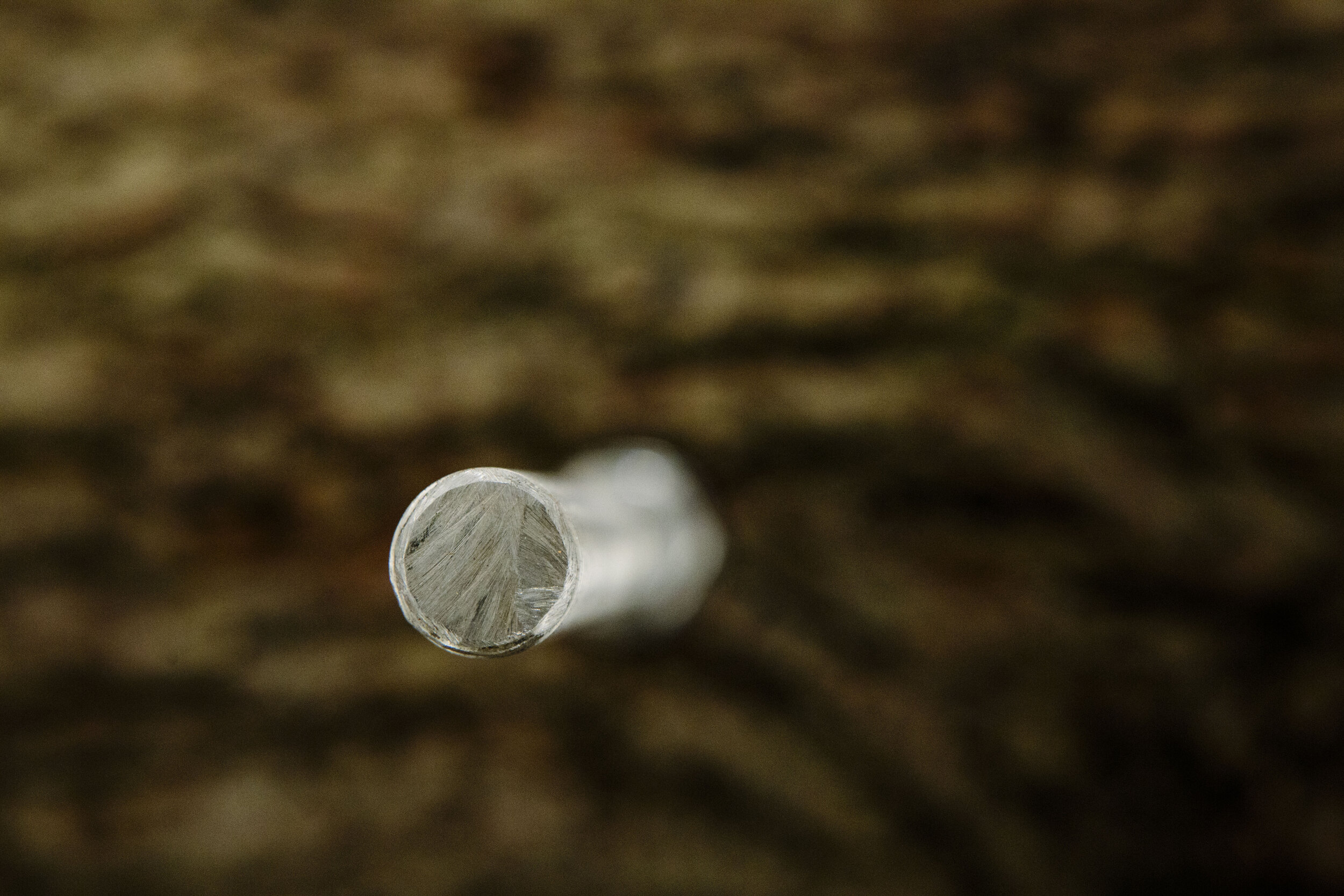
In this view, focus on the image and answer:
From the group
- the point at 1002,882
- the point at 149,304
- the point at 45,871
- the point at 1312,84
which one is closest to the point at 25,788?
the point at 45,871

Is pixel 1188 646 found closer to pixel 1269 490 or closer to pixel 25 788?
pixel 1269 490

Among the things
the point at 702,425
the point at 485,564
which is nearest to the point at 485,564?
the point at 485,564

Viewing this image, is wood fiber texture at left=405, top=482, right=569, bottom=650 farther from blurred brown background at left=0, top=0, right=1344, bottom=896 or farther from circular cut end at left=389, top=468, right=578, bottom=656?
blurred brown background at left=0, top=0, right=1344, bottom=896

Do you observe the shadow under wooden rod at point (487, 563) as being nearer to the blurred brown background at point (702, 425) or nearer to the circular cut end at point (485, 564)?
the circular cut end at point (485, 564)

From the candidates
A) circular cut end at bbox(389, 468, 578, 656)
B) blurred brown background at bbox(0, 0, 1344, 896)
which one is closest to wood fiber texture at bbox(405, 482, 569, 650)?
circular cut end at bbox(389, 468, 578, 656)

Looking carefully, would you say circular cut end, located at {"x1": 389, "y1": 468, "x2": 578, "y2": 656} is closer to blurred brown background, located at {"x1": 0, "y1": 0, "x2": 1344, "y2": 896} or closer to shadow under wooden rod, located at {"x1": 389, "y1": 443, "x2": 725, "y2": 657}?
shadow under wooden rod, located at {"x1": 389, "y1": 443, "x2": 725, "y2": 657}
